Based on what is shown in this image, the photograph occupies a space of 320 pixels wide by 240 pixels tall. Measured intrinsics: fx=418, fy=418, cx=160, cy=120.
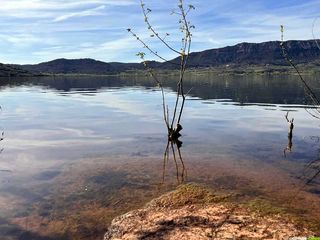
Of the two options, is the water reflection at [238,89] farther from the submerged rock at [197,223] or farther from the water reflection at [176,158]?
the submerged rock at [197,223]

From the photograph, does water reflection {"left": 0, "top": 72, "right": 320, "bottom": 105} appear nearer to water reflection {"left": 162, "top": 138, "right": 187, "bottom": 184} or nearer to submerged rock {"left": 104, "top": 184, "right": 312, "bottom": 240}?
water reflection {"left": 162, "top": 138, "right": 187, "bottom": 184}

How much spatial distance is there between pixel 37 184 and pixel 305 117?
30.3m

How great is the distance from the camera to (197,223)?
1226 cm

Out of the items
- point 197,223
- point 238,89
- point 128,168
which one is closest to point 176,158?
point 128,168

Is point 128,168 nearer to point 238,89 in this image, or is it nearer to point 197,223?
point 197,223

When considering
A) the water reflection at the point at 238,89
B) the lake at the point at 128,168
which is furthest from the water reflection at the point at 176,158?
the water reflection at the point at 238,89

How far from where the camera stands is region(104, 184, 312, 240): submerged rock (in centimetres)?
1155

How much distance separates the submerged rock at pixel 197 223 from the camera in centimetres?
1155

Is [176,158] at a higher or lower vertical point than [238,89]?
lower

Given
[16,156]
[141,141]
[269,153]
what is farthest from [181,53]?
[16,156]

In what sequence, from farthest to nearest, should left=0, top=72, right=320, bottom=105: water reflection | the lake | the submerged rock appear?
1. left=0, top=72, right=320, bottom=105: water reflection
2. the lake
3. the submerged rock

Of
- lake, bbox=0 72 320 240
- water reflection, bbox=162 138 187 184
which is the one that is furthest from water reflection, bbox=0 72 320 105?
water reflection, bbox=162 138 187 184

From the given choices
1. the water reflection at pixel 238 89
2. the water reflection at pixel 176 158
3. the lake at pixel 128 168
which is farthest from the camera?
the water reflection at pixel 238 89

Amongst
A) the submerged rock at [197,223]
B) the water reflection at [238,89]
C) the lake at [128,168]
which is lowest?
the lake at [128,168]
